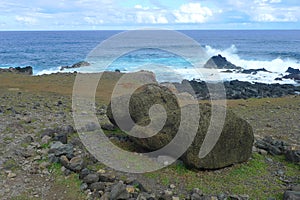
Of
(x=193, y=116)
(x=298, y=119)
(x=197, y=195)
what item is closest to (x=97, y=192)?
(x=197, y=195)

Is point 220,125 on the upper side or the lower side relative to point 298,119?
upper

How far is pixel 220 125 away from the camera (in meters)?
8.00

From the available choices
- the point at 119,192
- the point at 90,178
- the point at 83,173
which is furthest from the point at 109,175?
the point at 119,192

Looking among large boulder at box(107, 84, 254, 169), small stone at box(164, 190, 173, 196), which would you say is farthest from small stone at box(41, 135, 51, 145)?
small stone at box(164, 190, 173, 196)

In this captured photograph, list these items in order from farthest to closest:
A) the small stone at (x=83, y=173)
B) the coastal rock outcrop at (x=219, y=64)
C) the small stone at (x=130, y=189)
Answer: the coastal rock outcrop at (x=219, y=64) < the small stone at (x=83, y=173) < the small stone at (x=130, y=189)

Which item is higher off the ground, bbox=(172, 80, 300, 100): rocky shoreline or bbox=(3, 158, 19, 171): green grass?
Result: bbox=(3, 158, 19, 171): green grass

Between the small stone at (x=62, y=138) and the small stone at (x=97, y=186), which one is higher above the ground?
the small stone at (x=62, y=138)

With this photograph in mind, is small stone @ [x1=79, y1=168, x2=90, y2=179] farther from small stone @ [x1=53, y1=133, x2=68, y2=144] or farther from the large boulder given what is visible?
small stone @ [x1=53, y1=133, x2=68, y2=144]

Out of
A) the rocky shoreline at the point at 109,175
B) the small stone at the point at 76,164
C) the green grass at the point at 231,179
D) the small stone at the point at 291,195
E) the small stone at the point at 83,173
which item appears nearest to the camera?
the small stone at the point at 291,195

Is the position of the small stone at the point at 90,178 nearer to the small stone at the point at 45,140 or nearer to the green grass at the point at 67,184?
the green grass at the point at 67,184

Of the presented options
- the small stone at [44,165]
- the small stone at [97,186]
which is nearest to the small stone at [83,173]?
the small stone at [97,186]

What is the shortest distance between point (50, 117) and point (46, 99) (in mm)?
5415

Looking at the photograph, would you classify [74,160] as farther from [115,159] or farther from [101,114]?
[101,114]

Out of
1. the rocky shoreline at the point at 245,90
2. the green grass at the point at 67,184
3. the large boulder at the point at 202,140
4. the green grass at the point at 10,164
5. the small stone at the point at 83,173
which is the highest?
the large boulder at the point at 202,140
